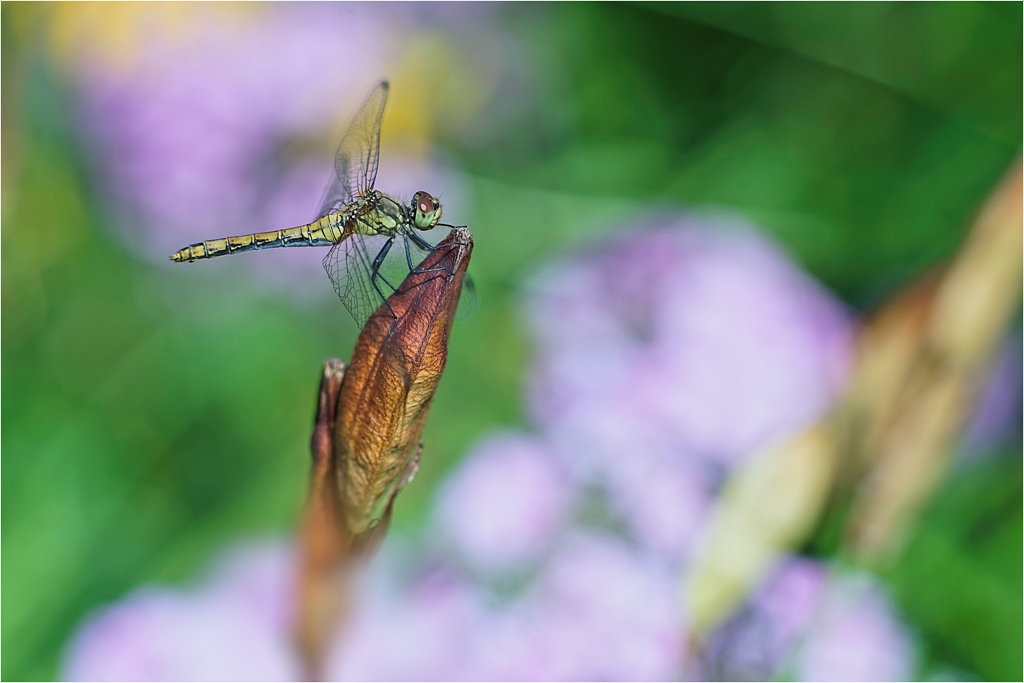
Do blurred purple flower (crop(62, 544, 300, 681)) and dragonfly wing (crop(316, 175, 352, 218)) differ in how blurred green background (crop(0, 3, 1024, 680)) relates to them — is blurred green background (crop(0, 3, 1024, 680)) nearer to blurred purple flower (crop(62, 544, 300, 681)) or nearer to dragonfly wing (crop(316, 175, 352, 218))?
blurred purple flower (crop(62, 544, 300, 681))

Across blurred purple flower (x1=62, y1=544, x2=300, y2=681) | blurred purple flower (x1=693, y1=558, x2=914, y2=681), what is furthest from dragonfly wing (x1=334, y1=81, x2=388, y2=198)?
blurred purple flower (x1=693, y1=558, x2=914, y2=681)

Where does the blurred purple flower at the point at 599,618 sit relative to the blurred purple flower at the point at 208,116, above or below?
below

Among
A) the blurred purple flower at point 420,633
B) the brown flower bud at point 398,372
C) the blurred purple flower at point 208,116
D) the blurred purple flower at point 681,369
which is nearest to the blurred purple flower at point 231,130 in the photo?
the blurred purple flower at point 208,116

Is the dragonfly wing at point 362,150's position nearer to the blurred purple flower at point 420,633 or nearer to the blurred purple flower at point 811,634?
the blurred purple flower at point 420,633

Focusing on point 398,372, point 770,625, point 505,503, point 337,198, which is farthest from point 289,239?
point 770,625

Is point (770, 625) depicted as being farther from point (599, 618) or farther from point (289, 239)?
point (289, 239)

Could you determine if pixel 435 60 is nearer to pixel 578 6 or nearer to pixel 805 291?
pixel 578 6
